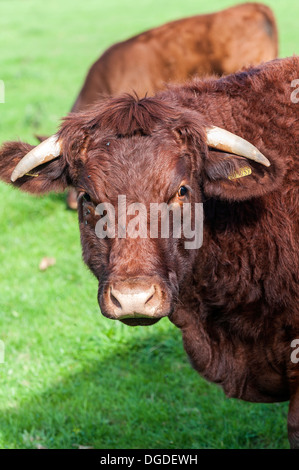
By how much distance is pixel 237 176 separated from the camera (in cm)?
345

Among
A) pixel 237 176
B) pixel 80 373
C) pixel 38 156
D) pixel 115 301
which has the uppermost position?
pixel 38 156

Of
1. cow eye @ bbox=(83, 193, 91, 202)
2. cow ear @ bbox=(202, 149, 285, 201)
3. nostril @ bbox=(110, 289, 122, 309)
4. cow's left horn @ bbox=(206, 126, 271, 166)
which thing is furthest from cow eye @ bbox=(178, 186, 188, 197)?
nostril @ bbox=(110, 289, 122, 309)

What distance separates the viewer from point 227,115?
3.72 metres

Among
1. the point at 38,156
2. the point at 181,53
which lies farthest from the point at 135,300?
the point at 181,53

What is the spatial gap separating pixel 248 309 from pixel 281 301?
225mm

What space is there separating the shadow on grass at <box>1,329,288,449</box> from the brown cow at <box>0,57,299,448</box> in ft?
1.94

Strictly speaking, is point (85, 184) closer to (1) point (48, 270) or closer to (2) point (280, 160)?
(2) point (280, 160)

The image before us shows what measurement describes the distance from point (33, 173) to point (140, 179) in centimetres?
87

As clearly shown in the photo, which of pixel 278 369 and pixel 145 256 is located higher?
pixel 145 256

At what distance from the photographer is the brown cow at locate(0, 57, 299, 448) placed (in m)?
3.23

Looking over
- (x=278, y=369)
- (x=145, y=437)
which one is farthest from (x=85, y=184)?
(x=145, y=437)

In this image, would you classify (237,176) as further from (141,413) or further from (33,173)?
(141,413)

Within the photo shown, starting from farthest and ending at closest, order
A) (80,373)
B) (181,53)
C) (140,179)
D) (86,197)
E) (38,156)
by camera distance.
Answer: (181,53) → (80,373) → (38,156) → (86,197) → (140,179)
